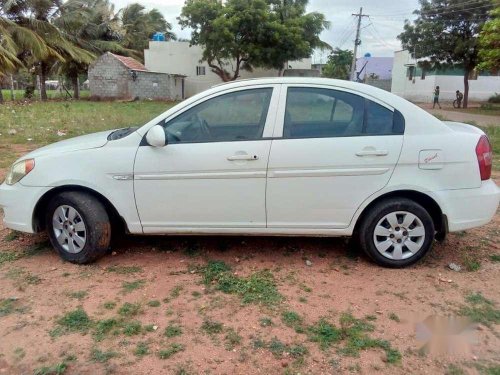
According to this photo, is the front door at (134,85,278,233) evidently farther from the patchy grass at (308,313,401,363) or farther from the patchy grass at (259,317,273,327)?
the patchy grass at (308,313,401,363)

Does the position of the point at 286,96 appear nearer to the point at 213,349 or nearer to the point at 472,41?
the point at 213,349

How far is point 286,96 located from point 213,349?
2190 millimetres

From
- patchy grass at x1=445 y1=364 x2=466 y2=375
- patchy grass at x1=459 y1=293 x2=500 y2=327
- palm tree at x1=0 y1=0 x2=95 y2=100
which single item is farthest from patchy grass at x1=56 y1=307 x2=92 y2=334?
palm tree at x1=0 y1=0 x2=95 y2=100

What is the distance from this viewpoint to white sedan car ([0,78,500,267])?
3.81 meters

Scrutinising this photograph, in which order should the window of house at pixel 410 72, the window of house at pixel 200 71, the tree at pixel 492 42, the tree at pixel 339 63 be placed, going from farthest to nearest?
the tree at pixel 339 63 < the window of house at pixel 410 72 < the window of house at pixel 200 71 < the tree at pixel 492 42

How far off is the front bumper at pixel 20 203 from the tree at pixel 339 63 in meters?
58.0

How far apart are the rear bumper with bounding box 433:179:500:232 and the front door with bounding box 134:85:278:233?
5.21 ft

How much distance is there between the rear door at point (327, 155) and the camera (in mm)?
3791

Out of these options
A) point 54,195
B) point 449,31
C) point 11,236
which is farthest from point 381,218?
point 449,31

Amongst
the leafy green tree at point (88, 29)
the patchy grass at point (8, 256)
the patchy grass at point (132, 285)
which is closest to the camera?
the patchy grass at point (132, 285)

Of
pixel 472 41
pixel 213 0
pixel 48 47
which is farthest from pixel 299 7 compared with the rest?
pixel 48 47

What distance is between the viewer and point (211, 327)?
123 inches

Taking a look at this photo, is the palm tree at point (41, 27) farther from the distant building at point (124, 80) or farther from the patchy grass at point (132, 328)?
the patchy grass at point (132, 328)

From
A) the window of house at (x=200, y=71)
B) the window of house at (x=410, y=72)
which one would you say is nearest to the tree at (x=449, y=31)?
the window of house at (x=410, y=72)
